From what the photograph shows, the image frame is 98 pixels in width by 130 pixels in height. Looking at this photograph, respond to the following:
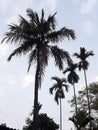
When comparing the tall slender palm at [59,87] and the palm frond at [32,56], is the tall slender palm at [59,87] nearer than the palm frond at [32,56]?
No

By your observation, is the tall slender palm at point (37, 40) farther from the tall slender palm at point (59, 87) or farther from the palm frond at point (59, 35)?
the tall slender palm at point (59, 87)

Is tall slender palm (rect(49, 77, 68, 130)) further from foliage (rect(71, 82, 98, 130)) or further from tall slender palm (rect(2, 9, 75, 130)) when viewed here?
tall slender palm (rect(2, 9, 75, 130))

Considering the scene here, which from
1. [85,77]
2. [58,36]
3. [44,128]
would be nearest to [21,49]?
[58,36]

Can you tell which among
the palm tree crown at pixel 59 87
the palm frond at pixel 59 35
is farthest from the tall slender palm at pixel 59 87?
the palm frond at pixel 59 35

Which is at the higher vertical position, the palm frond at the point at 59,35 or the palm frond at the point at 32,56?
the palm frond at the point at 59,35

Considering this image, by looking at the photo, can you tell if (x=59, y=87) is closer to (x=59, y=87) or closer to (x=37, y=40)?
(x=59, y=87)

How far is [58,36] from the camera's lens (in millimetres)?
23391

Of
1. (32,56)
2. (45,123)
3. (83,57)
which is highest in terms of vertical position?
(83,57)

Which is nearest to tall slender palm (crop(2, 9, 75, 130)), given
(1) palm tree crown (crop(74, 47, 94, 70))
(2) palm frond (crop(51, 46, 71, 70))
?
(2) palm frond (crop(51, 46, 71, 70))

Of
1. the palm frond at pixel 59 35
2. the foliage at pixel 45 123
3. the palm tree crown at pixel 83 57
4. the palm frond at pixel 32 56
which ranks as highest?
the palm tree crown at pixel 83 57

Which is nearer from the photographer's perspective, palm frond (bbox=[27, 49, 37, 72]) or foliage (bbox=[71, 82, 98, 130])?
palm frond (bbox=[27, 49, 37, 72])

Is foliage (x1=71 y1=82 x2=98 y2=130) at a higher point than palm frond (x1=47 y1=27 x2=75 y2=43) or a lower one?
higher

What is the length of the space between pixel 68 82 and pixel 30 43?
1786 inches

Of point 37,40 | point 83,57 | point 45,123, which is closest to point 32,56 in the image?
point 37,40
